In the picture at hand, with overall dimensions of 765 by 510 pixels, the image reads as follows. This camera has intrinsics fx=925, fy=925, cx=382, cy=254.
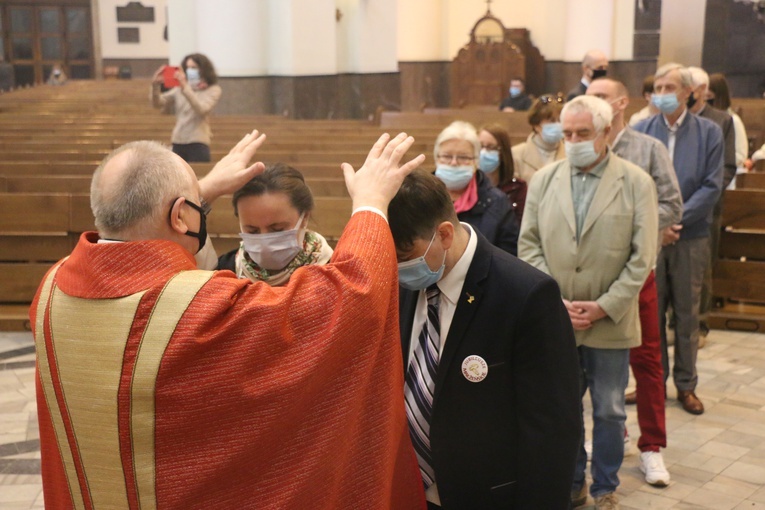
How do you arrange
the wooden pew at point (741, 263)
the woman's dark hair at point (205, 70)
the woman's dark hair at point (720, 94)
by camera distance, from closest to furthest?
the wooden pew at point (741, 263) < the woman's dark hair at point (720, 94) < the woman's dark hair at point (205, 70)

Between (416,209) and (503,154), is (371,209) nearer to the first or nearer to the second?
(416,209)

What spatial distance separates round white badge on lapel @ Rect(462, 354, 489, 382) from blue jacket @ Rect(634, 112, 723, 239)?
10.1ft

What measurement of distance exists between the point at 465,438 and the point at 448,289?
1.11 feet

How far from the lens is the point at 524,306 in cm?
204

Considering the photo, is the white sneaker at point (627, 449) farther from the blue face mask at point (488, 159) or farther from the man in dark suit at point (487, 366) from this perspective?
the man in dark suit at point (487, 366)

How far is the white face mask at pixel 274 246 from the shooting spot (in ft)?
8.39

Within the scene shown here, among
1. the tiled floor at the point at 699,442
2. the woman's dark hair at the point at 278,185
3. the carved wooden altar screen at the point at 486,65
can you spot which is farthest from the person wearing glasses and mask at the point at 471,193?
the carved wooden altar screen at the point at 486,65

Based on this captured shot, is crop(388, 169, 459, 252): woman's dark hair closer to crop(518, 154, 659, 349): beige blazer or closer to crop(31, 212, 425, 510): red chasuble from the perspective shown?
crop(31, 212, 425, 510): red chasuble

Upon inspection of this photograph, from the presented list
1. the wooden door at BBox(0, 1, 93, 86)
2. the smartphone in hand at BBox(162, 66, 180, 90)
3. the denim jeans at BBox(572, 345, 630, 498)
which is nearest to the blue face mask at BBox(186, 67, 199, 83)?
the smartphone in hand at BBox(162, 66, 180, 90)

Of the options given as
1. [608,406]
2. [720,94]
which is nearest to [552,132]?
[720,94]

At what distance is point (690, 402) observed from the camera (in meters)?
4.84

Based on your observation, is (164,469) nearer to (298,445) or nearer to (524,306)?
(298,445)

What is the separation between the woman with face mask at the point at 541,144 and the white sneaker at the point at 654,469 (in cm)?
190

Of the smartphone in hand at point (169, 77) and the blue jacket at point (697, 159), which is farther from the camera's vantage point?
the smartphone in hand at point (169, 77)
